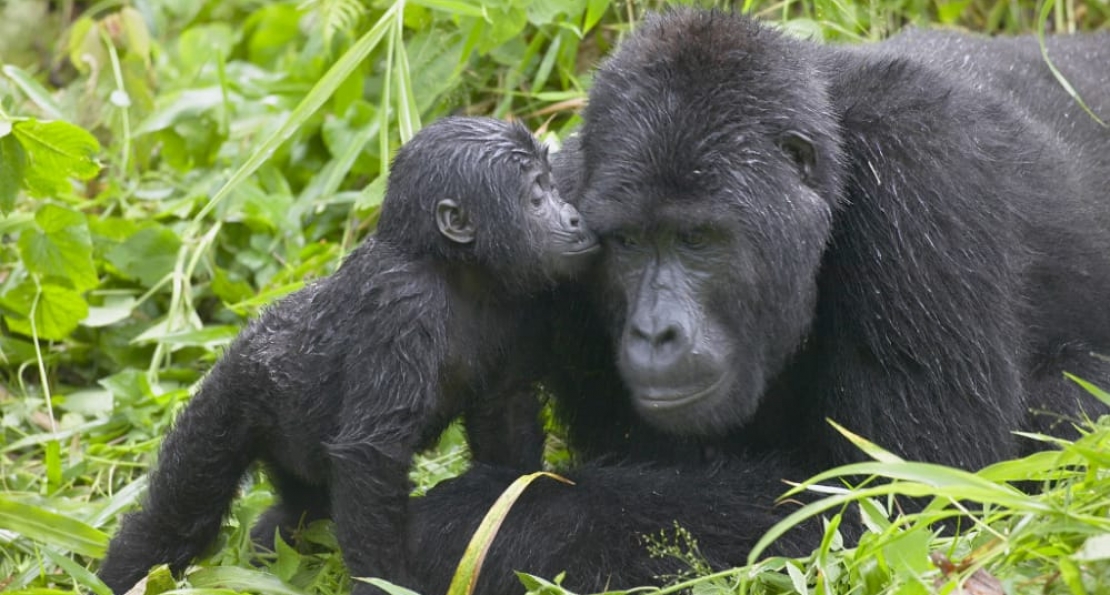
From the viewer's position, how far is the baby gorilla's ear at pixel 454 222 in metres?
4.29

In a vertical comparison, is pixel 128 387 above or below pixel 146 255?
below

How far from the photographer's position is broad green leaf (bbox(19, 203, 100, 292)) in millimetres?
6000

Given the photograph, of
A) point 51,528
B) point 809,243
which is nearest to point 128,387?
point 51,528

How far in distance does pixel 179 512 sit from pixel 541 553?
3.57 feet

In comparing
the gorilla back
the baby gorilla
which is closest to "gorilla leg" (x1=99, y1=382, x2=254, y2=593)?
the baby gorilla

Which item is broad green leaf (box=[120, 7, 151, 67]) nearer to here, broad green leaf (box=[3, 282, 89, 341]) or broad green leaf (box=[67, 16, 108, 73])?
broad green leaf (box=[67, 16, 108, 73])

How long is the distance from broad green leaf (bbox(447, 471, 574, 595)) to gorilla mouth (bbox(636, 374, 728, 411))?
0.41 meters

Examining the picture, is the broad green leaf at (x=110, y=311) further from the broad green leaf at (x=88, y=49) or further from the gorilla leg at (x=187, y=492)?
the gorilla leg at (x=187, y=492)

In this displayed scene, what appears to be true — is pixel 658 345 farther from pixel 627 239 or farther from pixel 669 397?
pixel 627 239

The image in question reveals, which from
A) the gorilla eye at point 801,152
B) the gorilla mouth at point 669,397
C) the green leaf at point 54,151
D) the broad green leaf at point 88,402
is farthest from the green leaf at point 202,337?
the gorilla eye at point 801,152

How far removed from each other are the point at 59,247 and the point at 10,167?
76 cm

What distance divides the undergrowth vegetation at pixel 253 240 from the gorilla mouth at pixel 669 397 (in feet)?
1.29

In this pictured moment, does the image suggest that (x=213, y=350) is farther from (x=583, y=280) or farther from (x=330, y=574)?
(x=583, y=280)

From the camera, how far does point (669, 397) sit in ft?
13.7
